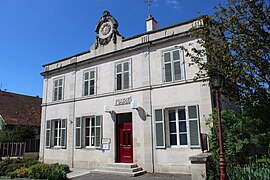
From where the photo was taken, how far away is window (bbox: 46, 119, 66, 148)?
14.9 meters

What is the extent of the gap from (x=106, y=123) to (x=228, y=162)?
710 cm

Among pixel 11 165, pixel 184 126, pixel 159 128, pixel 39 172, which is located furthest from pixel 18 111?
pixel 184 126

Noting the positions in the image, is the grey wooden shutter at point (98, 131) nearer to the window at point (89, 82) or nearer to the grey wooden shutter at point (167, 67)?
the window at point (89, 82)

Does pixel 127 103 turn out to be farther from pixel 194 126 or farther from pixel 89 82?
pixel 194 126

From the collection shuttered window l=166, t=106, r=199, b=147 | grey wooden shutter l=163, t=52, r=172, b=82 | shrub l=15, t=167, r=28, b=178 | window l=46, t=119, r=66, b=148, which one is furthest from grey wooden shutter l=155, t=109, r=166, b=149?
window l=46, t=119, r=66, b=148

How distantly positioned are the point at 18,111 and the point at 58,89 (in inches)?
475

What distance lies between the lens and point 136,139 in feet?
38.9

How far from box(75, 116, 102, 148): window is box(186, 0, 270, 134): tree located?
7.74 m

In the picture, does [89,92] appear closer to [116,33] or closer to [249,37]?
[116,33]

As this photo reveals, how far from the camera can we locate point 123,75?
515 inches

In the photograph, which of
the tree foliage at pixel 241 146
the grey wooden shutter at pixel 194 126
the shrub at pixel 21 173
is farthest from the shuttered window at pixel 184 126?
the shrub at pixel 21 173

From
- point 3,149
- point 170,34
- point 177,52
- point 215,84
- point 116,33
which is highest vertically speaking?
point 116,33

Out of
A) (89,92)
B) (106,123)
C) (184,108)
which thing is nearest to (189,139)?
(184,108)

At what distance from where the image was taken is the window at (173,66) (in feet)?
36.6
